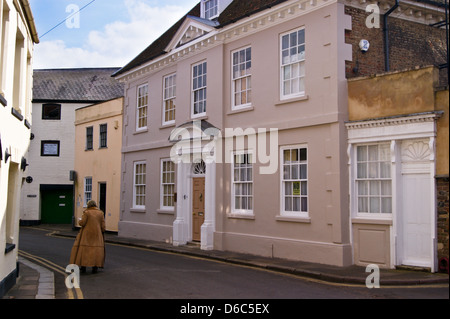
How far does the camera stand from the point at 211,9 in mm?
19266

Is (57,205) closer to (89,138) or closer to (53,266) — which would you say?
(89,138)

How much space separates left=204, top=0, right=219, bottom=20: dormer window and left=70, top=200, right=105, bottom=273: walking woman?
9750 mm

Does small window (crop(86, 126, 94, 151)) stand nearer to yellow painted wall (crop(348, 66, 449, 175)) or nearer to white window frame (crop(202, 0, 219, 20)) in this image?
white window frame (crop(202, 0, 219, 20))

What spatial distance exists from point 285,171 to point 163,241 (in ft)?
23.5

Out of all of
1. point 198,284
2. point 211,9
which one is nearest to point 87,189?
point 211,9

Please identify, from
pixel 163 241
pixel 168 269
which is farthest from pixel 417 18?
pixel 163 241

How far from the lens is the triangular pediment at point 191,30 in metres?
17.7

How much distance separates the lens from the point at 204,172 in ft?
59.6

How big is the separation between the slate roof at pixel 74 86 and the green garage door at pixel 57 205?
612cm

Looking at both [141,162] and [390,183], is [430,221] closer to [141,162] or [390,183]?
[390,183]

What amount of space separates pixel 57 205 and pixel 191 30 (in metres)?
21.0

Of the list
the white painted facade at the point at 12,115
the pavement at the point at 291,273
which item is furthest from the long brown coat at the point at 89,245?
the white painted facade at the point at 12,115

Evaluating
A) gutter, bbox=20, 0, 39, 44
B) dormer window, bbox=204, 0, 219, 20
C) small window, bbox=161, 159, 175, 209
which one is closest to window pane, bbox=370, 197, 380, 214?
small window, bbox=161, 159, 175, 209

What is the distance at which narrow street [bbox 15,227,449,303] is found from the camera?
9.45 meters
